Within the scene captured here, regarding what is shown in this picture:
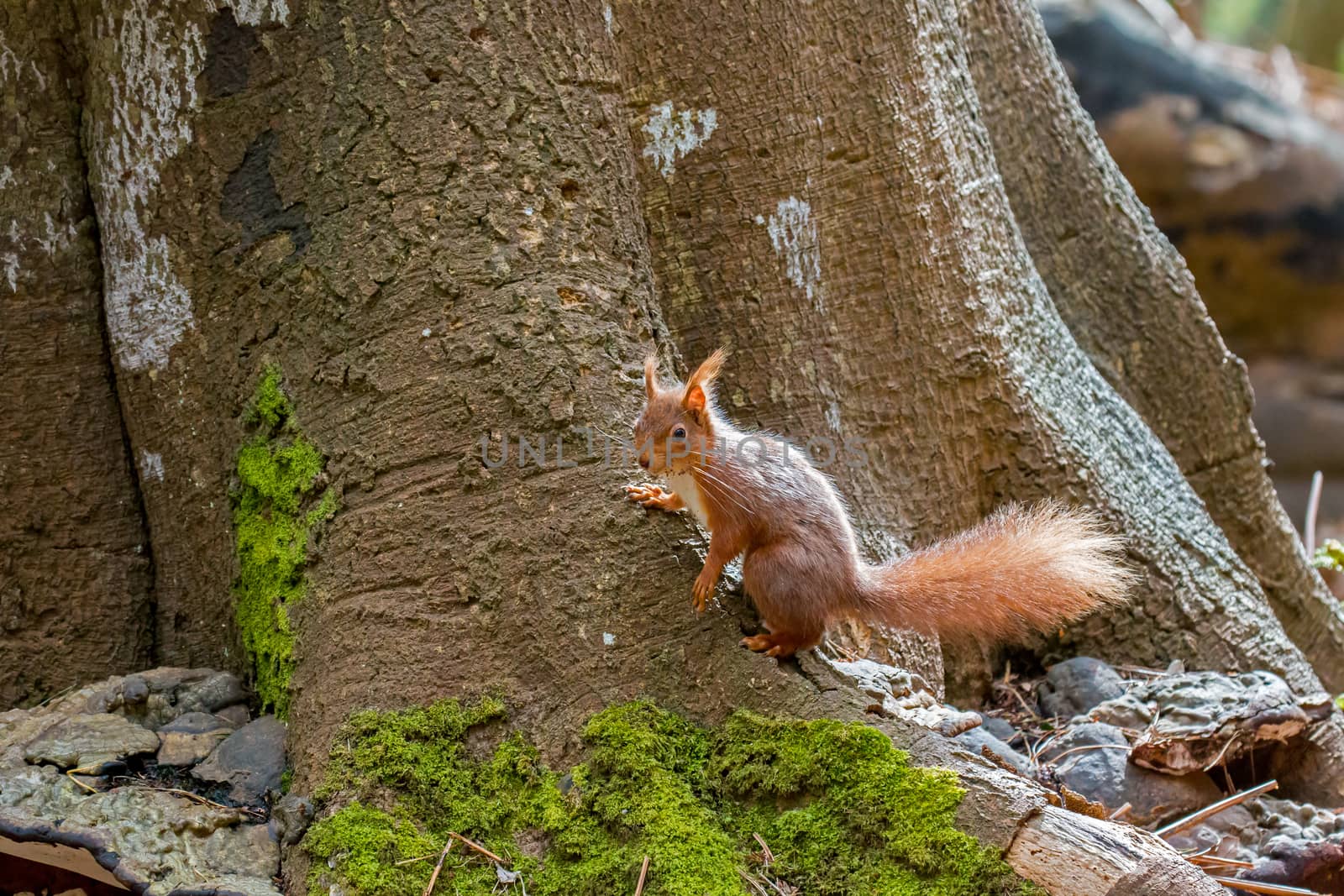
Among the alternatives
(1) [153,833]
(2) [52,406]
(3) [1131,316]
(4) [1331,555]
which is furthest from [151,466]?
(4) [1331,555]

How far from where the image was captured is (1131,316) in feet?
14.7

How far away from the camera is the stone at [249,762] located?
103 inches

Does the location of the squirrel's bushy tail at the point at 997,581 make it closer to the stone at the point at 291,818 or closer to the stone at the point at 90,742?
the stone at the point at 291,818

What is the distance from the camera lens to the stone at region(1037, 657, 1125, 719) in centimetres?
352

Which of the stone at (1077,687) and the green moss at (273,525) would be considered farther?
the stone at (1077,687)

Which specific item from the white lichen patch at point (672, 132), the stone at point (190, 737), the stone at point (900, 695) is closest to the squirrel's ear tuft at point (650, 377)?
the stone at point (900, 695)

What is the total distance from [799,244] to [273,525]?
174 cm

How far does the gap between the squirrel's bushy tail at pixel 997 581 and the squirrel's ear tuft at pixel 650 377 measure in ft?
2.30

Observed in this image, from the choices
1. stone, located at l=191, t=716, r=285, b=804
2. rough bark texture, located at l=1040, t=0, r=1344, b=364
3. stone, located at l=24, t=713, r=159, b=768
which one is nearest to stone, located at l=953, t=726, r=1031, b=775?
stone, located at l=191, t=716, r=285, b=804

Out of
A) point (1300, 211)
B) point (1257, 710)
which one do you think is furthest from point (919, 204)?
point (1300, 211)

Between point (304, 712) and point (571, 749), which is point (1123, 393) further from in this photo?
point (304, 712)

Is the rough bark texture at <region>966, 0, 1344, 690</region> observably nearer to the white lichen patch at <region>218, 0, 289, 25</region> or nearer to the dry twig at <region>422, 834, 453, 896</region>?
the white lichen patch at <region>218, 0, 289, 25</region>

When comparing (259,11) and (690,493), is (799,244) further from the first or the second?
(259,11)

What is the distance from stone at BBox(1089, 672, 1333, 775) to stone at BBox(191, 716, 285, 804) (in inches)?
88.3
